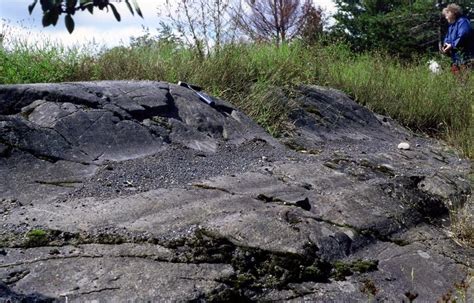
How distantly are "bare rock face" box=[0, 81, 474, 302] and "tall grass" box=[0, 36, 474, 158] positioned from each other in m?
0.74

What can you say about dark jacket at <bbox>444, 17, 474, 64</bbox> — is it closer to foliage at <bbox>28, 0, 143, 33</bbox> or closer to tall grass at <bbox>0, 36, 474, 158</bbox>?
tall grass at <bbox>0, 36, 474, 158</bbox>

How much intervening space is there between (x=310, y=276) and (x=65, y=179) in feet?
5.19

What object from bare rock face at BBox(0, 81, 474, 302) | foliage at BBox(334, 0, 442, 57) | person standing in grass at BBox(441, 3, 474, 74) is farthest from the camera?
foliage at BBox(334, 0, 442, 57)

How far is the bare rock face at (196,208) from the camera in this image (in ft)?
9.00

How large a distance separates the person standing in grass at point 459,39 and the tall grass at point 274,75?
444mm

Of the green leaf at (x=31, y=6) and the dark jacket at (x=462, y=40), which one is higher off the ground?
the green leaf at (x=31, y=6)

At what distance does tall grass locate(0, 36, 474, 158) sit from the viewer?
5.72 metres

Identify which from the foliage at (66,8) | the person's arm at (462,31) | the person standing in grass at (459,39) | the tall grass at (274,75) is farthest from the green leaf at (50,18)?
the person's arm at (462,31)

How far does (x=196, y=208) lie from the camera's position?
11.1ft

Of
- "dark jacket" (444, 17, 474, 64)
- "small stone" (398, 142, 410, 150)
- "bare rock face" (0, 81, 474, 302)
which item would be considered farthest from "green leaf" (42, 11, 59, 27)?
"dark jacket" (444, 17, 474, 64)

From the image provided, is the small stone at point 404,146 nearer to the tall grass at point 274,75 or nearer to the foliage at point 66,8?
the tall grass at point 274,75

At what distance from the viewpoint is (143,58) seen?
246 inches

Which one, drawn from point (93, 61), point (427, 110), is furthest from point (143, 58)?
point (427, 110)

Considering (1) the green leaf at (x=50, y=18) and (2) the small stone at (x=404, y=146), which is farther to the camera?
(2) the small stone at (x=404, y=146)
